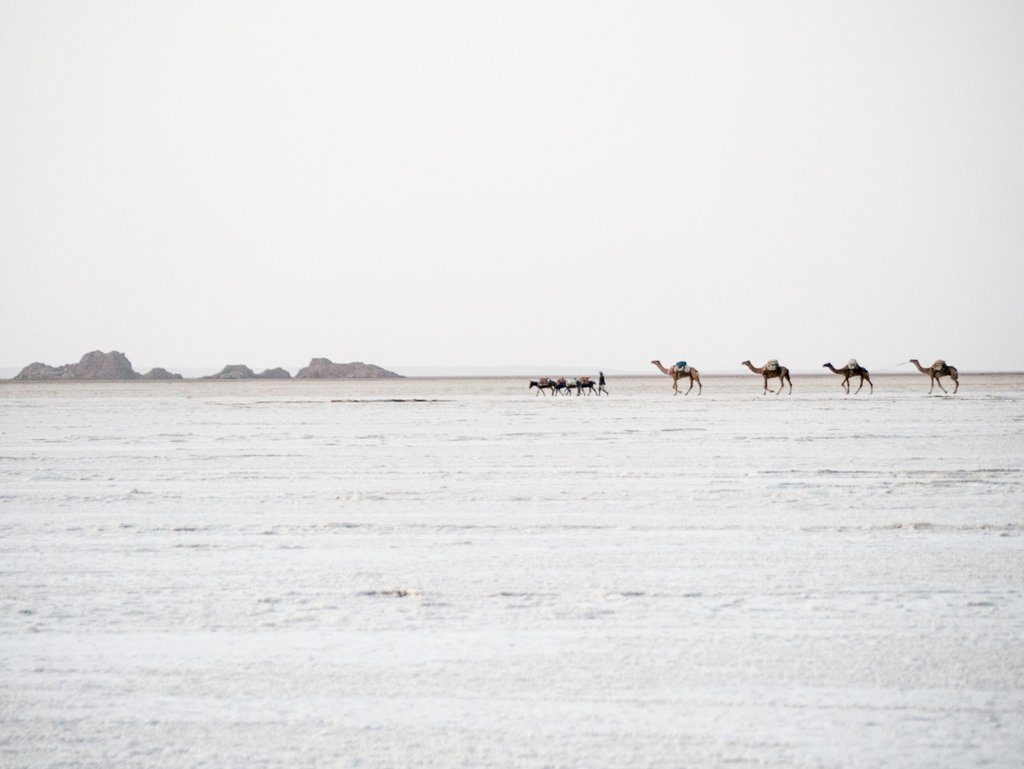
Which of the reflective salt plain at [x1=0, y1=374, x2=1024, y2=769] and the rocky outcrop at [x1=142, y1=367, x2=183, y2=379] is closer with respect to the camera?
the reflective salt plain at [x1=0, y1=374, x2=1024, y2=769]

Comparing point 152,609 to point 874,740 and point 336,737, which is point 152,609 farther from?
point 874,740

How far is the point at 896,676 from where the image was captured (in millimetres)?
4203

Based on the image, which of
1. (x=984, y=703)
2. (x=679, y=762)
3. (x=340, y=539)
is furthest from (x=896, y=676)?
(x=340, y=539)

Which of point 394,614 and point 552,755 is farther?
point 394,614

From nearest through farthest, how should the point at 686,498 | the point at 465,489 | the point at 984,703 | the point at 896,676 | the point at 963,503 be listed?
the point at 984,703
the point at 896,676
the point at 963,503
the point at 686,498
the point at 465,489

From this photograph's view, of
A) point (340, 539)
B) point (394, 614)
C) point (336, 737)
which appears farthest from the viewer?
point (340, 539)

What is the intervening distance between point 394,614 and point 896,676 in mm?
2709

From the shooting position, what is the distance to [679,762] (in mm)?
3387

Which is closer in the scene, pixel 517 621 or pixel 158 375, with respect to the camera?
pixel 517 621

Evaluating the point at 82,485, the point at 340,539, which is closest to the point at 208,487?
the point at 82,485

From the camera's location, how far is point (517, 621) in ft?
17.0

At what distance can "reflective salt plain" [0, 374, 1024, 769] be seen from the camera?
3.63 meters

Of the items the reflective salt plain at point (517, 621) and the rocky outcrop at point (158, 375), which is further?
the rocky outcrop at point (158, 375)

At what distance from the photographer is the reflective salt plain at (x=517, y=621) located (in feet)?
11.9
